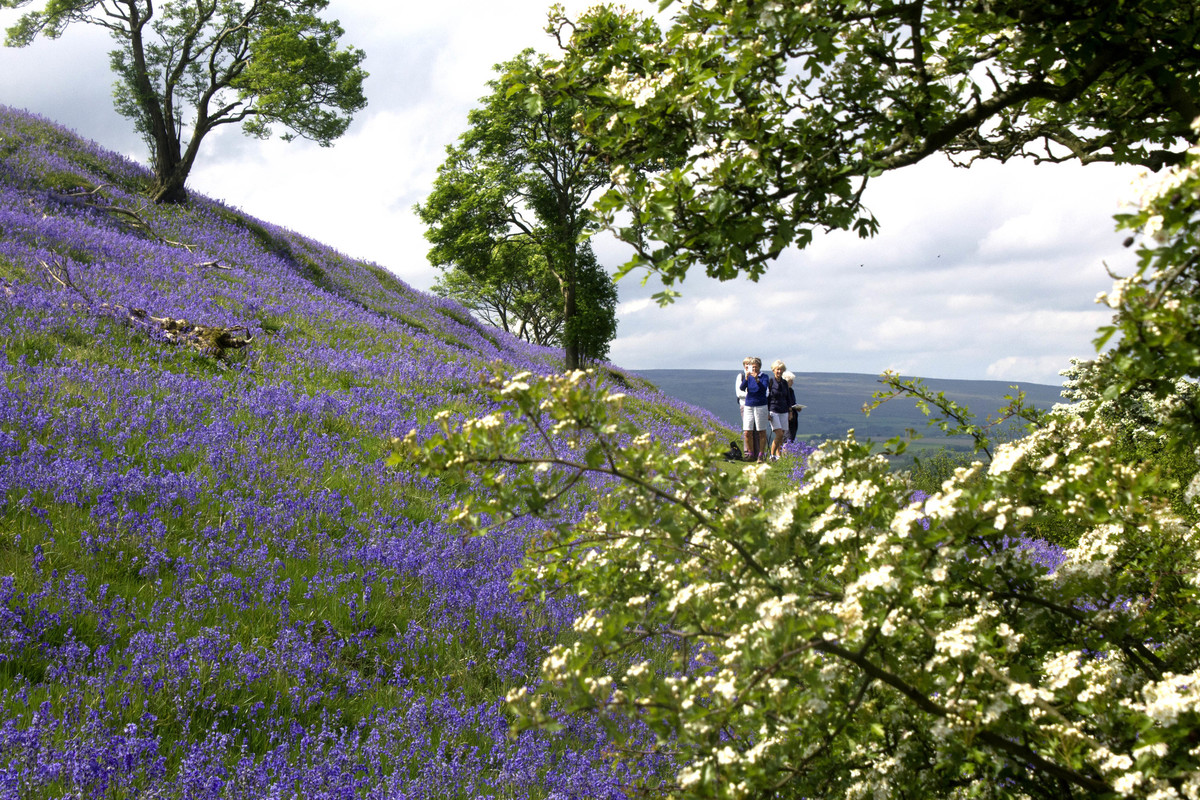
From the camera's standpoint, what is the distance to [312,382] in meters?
11.3

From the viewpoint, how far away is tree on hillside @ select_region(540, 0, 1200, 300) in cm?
356

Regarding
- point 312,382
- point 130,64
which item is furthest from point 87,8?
point 312,382

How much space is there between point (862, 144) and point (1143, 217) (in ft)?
5.62

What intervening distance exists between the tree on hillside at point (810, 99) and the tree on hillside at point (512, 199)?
67.5 ft

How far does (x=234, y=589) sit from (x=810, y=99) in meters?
5.22

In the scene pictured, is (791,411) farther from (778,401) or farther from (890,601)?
(890,601)

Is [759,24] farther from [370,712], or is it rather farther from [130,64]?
[130,64]

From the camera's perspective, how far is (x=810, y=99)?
13.5ft

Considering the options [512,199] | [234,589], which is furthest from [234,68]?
[234,589]

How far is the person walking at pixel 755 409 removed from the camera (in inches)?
661

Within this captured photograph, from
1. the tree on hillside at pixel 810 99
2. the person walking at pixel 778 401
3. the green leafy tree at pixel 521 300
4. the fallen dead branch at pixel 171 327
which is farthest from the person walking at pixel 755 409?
the green leafy tree at pixel 521 300

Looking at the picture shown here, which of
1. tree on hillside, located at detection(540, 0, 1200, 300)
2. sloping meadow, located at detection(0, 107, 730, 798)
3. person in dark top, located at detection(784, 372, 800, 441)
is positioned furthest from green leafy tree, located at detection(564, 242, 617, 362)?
tree on hillside, located at detection(540, 0, 1200, 300)

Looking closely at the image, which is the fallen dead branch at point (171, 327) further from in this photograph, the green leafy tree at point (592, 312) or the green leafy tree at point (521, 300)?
the green leafy tree at point (521, 300)

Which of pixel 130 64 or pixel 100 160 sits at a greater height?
pixel 130 64
